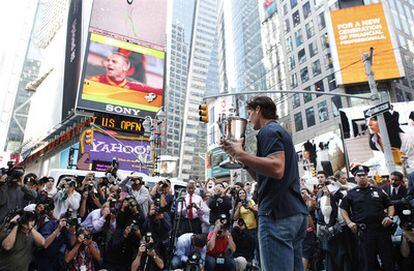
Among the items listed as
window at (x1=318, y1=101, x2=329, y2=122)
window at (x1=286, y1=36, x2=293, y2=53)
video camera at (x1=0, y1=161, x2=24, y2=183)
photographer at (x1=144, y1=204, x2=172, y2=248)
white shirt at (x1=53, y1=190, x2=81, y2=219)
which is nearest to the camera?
photographer at (x1=144, y1=204, x2=172, y2=248)

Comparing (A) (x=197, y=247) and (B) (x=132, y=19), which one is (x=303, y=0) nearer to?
(B) (x=132, y=19)

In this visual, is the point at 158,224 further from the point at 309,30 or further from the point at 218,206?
the point at 309,30

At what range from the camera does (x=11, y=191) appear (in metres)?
7.36

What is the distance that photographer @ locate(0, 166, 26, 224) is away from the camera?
7.07 meters

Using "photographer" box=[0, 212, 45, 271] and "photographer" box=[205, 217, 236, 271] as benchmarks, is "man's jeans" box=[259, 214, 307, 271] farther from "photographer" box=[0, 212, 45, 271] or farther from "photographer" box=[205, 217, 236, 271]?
"photographer" box=[0, 212, 45, 271]

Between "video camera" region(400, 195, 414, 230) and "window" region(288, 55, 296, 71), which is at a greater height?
"window" region(288, 55, 296, 71)

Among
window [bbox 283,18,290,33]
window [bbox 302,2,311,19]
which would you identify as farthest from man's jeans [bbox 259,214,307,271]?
window [bbox 283,18,290,33]

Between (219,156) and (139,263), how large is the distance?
5386cm

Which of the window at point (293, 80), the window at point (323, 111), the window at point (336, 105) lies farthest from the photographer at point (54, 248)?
the window at point (293, 80)

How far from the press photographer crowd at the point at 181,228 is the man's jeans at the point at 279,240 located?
4.05 meters

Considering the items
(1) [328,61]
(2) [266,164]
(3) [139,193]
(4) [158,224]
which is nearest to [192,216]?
(4) [158,224]

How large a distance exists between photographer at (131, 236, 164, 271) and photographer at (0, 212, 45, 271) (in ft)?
6.02

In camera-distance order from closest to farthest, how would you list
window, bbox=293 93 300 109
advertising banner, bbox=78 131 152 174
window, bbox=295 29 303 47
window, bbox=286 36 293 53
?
1. advertising banner, bbox=78 131 152 174
2. window, bbox=293 93 300 109
3. window, bbox=295 29 303 47
4. window, bbox=286 36 293 53

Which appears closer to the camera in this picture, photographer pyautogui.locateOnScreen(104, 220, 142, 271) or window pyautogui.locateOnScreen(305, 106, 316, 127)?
photographer pyautogui.locateOnScreen(104, 220, 142, 271)
